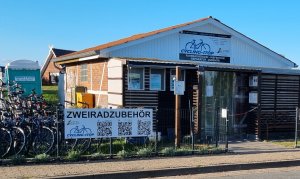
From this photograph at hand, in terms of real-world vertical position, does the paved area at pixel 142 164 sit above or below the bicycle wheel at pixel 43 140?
below

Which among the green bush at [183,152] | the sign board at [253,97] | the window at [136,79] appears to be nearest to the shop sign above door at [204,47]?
the sign board at [253,97]

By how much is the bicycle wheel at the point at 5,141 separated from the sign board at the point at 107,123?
51.2 inches

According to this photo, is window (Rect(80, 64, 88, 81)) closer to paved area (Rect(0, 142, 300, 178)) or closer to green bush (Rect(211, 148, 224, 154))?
green bush (Rect(211, 148, 224, 154))

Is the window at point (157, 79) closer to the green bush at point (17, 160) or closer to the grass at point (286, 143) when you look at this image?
the grass at point (286, 143)

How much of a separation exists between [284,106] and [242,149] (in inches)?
172

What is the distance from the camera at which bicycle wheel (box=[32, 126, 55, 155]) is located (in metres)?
9.79

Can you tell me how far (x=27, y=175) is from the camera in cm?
797

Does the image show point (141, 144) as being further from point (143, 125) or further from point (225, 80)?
point (225, 80)

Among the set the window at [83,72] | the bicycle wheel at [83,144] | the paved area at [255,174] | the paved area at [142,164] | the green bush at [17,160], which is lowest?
the paved area at [255,174]

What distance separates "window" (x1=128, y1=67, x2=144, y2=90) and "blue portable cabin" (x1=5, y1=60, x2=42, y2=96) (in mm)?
4468

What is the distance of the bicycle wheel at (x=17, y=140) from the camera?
9.45 metres

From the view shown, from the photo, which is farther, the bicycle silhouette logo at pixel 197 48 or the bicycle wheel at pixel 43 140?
the bicycle silhouette logo at pixel 197 48

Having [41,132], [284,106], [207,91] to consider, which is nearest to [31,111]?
[41,132]

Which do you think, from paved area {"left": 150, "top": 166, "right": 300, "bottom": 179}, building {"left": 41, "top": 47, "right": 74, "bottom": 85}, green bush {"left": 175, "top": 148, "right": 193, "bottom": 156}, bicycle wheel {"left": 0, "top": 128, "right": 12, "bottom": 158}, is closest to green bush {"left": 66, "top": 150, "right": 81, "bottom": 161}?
bicycle wheel {"left": 0, "top": 128, "right": 12, "bottom": 158}
